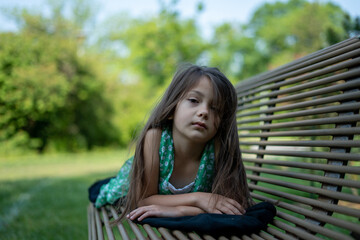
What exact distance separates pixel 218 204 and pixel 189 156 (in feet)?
1.44

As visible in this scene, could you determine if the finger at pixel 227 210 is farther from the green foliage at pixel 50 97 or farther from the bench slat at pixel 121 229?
the green foliage at pixel 50 97

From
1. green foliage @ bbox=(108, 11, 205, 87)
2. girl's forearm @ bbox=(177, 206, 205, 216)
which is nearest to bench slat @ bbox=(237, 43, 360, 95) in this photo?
girl's forearm @ bbox=(177, 206, 205, 216)

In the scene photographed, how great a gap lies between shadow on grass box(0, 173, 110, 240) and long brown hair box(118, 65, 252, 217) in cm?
153

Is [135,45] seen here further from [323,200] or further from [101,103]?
[323,200]

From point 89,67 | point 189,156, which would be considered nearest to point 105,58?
point 89,67

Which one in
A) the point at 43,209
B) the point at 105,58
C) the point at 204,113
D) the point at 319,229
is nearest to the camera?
the point at 319,229

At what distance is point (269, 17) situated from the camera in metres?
36.1

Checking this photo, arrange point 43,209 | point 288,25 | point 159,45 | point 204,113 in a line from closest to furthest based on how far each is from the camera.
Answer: point 204,113 → point 43,209 → point 159,45 → point 288,25

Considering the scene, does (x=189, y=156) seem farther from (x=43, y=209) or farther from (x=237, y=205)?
(x=43, y=209)

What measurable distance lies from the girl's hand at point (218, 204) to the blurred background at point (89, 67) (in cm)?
172

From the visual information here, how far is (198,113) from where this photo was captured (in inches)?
67.3

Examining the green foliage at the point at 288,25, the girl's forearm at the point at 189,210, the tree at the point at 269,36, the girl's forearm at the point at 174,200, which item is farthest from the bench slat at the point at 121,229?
the green foliage at the point at 288,25

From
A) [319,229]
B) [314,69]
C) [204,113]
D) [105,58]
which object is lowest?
[319,229]

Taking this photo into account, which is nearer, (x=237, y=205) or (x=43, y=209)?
(x=237, y=205)
